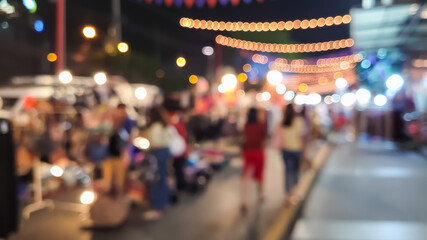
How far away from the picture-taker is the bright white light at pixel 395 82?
18.0 m

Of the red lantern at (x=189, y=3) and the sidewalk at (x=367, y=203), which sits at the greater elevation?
the red lantern at (x=189, y=3)

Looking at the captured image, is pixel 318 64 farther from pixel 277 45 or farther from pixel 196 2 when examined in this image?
pixel 196 2

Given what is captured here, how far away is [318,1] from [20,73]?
20.5m

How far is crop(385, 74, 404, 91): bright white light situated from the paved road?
40.1 feet

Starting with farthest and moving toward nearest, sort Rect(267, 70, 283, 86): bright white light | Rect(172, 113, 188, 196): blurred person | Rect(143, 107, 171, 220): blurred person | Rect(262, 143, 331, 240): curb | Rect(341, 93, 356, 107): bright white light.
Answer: Rect(341, 93, 356, 107): bright white light < Rect(267, 70, 283, 86): bright white light < Rect(172, 113, 188, 196): blurred person < Rect(143, 107, 171, 220): blurred person < Rect(262, 143, 331, 240): curb

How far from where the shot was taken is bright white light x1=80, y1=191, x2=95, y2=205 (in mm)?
Answer: 7388

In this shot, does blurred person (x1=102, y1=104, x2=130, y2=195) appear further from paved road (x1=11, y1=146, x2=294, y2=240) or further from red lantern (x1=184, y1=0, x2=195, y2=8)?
red lantern (x1=184, y1=0, x2=195, y2=8)

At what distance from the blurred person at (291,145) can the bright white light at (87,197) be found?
345 centimetres

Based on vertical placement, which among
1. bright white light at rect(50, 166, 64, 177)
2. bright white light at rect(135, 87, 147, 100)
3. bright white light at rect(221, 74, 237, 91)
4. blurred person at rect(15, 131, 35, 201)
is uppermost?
bright white light at rect(221, 74, 237, 91)

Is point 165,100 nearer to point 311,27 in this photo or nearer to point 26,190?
point 26,190

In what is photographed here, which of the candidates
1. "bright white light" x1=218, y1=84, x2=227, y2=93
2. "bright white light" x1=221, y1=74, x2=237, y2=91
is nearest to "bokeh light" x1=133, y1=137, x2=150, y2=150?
"bright white light" x1=221, y1=74, x2=237, y2=91

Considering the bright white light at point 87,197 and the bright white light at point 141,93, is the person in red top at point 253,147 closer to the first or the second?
the bright white light at point 87,197

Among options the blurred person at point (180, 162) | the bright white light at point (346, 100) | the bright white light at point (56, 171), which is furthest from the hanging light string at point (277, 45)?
the bright white light at point (346, 100)

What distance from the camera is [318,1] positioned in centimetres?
594
